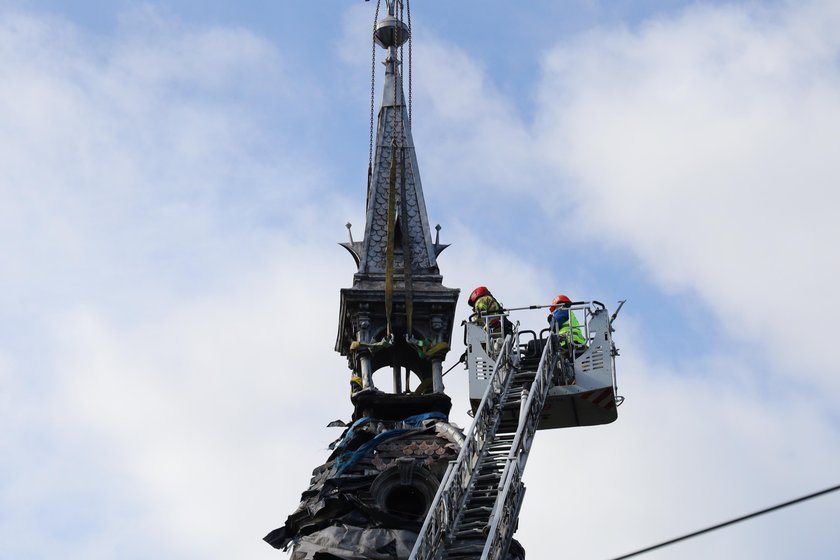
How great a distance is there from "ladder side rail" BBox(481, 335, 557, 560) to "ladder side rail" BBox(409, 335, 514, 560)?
760 millimetres

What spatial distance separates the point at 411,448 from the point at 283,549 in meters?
4.71

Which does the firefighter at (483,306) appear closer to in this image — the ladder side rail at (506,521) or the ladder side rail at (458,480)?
the ladder side rail at (458,480)

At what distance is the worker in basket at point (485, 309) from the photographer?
5475 cm

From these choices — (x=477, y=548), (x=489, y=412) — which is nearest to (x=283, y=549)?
(x=489, y=412)

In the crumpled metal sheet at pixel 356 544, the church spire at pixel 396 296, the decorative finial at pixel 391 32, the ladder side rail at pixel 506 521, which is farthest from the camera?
the decorative finial at pixel 391 32

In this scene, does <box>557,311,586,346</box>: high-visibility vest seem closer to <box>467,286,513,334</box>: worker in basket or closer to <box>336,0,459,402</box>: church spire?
<box>467,286,513,334</box>: worker in basket

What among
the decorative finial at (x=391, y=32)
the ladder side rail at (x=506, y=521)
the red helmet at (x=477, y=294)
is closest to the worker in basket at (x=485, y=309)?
the red helmet at (x=477, y=294)

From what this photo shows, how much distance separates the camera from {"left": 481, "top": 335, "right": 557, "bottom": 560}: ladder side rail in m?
43.4

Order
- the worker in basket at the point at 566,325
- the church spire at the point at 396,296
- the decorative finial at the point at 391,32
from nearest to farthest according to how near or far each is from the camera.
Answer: the worker in basket at the point at 566,325 < the church spire at the point at 396,296 < the decorative finial at the point at 391,32

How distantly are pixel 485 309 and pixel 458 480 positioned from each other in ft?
35.8

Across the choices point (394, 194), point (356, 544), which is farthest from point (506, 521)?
point (394, 194)

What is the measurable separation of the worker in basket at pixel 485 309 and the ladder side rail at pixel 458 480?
3.92 metres

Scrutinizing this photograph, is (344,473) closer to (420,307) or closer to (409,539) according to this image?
(409,539)

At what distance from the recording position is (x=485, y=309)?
55.8 metres
